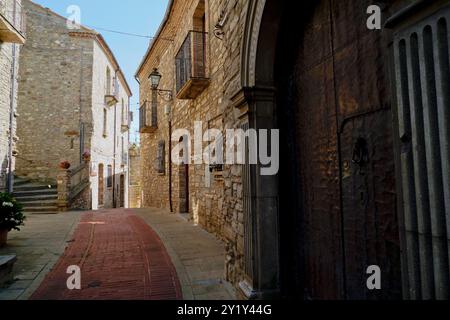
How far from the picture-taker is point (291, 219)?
9.96 ft

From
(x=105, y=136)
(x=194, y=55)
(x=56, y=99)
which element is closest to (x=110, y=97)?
(x=105, y=136)

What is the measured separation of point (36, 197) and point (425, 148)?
46.1ft

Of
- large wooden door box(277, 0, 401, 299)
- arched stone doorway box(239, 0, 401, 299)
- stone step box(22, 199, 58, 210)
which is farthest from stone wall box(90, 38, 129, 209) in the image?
large wooden door box(277, 0, 401, 299)

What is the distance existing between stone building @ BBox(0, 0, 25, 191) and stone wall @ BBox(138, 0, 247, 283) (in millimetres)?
4857

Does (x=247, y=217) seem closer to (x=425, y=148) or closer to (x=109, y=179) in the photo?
(x=425, y=148)

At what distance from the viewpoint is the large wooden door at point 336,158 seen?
1881 mm

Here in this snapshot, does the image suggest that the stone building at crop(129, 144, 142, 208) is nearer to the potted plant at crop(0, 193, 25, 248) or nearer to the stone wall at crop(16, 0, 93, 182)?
the stone wall at crop(16, 0, 93, 182)

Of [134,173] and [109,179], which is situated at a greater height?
[134,173]

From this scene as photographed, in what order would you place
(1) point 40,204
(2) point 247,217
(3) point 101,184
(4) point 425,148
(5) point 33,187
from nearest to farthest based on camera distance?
(4) point 425,148, (2) point 247,217, (1) point 40,204, (5) point 33,187, (3) point 101,184

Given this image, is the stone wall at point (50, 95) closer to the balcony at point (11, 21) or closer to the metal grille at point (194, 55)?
the balcony at point (11, 21)

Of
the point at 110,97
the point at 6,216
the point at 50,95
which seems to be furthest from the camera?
the point at 110,97

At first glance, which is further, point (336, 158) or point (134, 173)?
point (134, 173)

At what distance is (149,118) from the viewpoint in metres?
13.5

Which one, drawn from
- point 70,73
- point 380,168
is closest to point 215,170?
point 380,168
